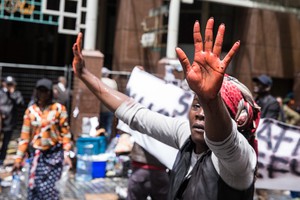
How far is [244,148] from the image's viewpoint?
1.91 metres

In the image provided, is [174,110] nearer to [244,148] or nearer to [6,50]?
[244,148]

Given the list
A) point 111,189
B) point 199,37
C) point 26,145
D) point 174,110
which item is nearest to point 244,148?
point 199,37

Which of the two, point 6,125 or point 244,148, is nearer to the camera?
point 244,148

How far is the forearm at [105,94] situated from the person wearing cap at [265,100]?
4250 millimetres

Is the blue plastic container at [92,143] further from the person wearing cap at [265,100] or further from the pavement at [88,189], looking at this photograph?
the person wearing cap at [265,100]

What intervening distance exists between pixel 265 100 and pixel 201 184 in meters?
5.02

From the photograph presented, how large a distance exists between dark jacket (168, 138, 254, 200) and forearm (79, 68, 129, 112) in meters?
0.66

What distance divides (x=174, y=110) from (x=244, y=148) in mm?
3293

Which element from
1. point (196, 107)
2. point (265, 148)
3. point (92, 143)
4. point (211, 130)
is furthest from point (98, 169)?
point (211, 130)

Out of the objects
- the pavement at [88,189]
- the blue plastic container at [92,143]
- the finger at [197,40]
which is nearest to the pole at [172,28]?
the blue plastic container at [92,143]

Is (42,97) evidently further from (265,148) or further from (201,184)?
(201,184)

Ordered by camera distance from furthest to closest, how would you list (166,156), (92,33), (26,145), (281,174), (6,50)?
(6,50)
(92,33)
(26,145)
(281,174)
(166,156)

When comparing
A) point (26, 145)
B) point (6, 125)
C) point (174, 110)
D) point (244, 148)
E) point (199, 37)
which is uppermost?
point (199, 37)

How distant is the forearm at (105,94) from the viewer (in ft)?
9.32
